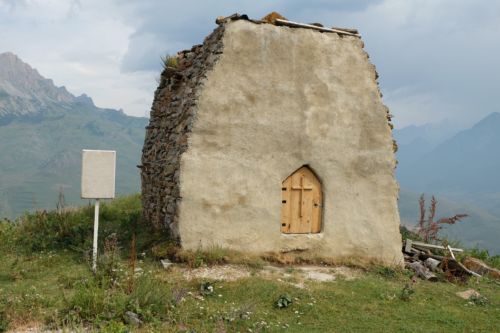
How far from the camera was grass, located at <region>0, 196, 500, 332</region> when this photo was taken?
6363mm

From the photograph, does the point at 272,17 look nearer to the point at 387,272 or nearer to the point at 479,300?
the point at 387,272

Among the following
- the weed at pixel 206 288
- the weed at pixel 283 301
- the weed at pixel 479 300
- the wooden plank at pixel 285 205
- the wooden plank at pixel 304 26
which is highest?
the wooden plank at pixel 304 26

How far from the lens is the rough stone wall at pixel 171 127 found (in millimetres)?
10220

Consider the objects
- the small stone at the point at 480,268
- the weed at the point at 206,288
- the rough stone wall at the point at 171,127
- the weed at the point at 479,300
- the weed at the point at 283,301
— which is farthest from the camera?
the small stone at the point at 480,268

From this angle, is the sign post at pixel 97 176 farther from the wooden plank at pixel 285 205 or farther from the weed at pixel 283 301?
the wooden plank at pixel 285 205

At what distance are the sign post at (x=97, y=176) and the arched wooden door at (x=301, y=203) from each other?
148 inches

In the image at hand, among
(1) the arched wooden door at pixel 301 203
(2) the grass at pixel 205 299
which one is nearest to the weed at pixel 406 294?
(2) the grass at pixel 205 299

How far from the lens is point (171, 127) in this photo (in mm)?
11445

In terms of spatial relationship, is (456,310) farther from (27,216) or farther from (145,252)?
(27,216)

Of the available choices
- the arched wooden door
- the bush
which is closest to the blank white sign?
the bush

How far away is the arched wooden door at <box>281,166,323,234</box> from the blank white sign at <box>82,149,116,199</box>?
3756 millimetres

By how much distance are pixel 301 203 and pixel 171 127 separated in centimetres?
342

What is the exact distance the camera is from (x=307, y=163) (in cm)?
1077

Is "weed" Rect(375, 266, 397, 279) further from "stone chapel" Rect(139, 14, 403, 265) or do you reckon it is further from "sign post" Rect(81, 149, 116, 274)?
"sign post" Rect(81, 149, 116, 274)
